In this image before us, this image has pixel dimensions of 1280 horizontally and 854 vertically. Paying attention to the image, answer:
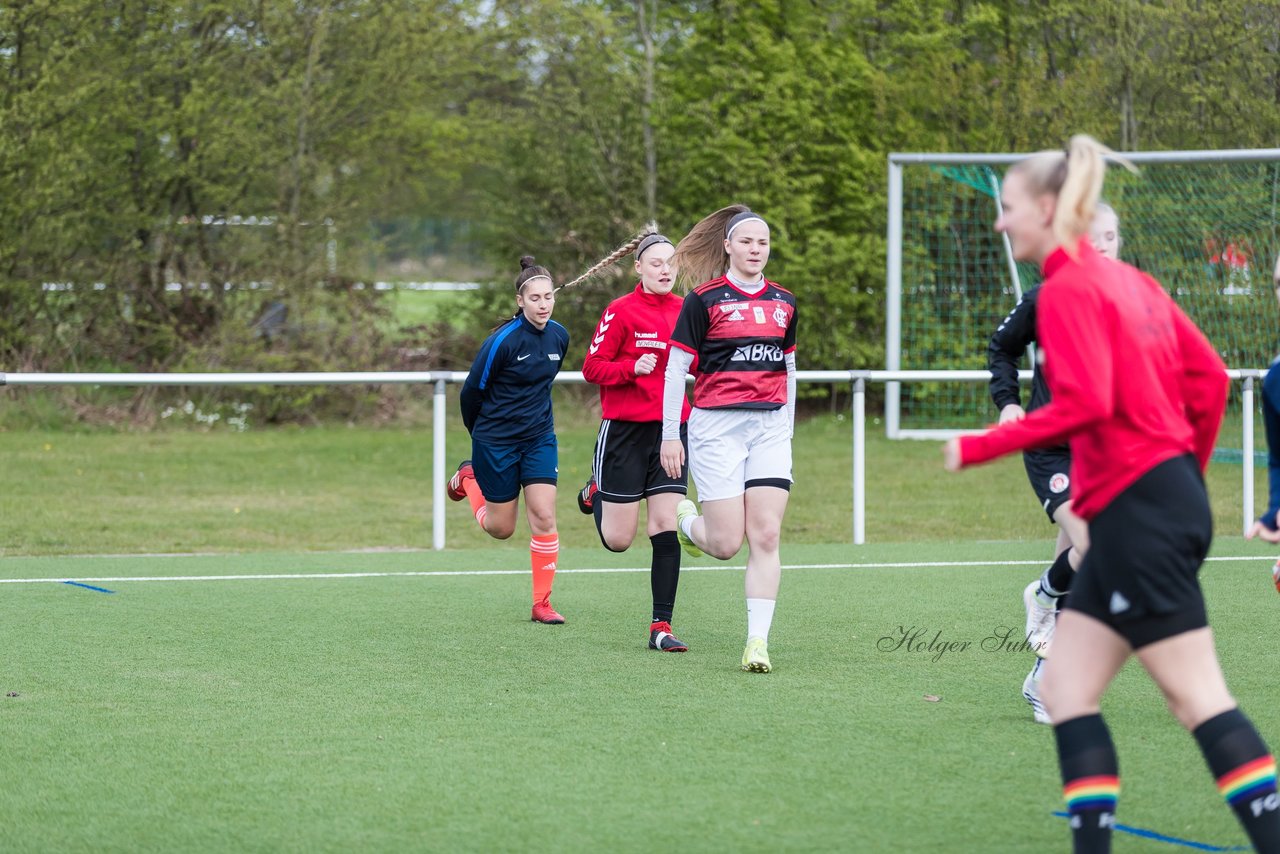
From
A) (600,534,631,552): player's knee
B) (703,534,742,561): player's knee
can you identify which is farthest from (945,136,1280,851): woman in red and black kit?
(600,534,631,552): player's knee

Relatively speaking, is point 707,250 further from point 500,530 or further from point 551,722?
point 551,722

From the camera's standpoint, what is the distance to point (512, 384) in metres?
7.52

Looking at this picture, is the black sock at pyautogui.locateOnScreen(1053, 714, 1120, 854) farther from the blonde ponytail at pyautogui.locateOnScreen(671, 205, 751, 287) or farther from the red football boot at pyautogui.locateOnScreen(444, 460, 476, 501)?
the red football boot at pyautogui.locateOnScreen(444, 460, 476, 501)

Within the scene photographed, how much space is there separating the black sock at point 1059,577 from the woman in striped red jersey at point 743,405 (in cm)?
111

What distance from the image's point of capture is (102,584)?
8859 mm

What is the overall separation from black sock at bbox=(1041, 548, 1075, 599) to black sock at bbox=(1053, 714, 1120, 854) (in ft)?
6.91

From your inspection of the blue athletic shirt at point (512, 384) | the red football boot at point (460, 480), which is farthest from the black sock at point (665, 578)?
the red football boot at point (460, 480)

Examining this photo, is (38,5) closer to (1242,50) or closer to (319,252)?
(319,252)

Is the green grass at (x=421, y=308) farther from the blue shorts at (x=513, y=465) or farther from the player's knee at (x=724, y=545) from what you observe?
the player's knee at (x=724, y=545)

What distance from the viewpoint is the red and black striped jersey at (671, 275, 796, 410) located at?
6285 millimetres

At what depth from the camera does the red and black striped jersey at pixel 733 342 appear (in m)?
6.29

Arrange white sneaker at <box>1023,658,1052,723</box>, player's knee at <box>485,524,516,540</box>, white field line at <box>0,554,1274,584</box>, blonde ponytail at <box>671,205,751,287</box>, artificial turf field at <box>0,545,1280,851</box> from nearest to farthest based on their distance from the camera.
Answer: artificial turf field at <box>0,545,1280,851</box> → white sneaker at <box>1023,658,1052,723</box> → blonde ponytail at <box>671,205,751,287</box> → player's knee at <box>485,524,516,540</box> → white field line at <box>0,554,1274,584</box>

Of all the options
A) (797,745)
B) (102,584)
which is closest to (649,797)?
(797,745)

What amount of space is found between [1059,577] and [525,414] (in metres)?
2.91
